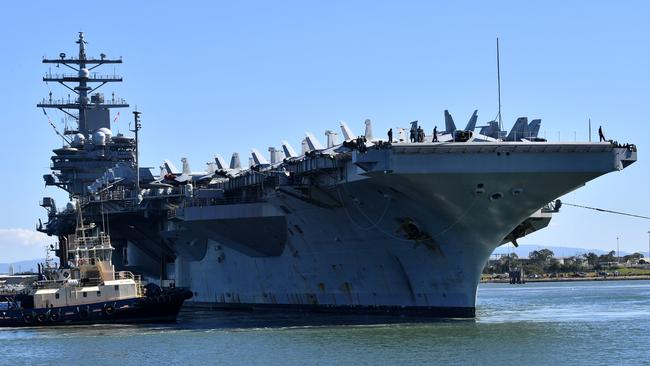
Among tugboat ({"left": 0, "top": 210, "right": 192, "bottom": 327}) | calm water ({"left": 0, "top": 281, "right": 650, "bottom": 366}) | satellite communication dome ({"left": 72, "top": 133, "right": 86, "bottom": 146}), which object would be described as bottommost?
calm water ({"left": 0, "top": 281, "right": 650, "bottom": 366})

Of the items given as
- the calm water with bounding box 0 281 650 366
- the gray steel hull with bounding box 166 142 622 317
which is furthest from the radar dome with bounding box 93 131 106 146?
the calm water with bounding box 0 281 650 366

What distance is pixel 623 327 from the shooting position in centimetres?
3231

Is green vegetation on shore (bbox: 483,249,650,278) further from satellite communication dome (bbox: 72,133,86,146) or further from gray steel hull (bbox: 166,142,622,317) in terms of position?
gray steel hull (bbox: 166,142,622,317)

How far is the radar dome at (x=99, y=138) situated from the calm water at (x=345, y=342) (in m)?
23.5

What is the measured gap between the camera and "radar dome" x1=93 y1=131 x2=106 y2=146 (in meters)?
60.2

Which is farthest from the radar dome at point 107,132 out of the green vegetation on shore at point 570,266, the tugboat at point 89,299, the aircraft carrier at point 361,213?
the green vegetation on shore at point 570,266

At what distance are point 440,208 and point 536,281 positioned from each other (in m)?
94.7

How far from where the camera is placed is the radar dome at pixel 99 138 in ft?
198

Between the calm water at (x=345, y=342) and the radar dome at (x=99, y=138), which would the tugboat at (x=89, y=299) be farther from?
the radar dome at (x=99, y=138)

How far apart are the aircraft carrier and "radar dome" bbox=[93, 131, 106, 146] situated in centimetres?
914

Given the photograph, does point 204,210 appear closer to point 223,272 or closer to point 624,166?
point 223,272

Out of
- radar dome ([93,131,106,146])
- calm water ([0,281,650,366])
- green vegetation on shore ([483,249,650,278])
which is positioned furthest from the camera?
green vegetation on shore ([483,249,650,278])

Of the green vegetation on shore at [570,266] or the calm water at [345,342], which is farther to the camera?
the green vegetation on shore at [570,266]

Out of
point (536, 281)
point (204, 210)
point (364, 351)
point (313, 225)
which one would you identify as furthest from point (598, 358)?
point (536, 281)
